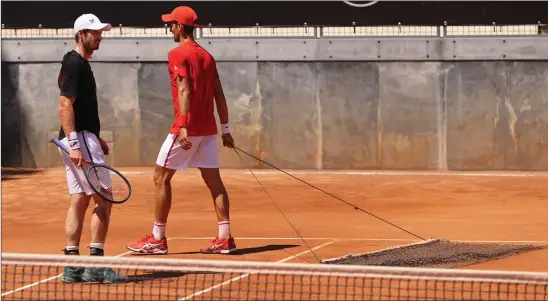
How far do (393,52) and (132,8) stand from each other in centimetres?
580

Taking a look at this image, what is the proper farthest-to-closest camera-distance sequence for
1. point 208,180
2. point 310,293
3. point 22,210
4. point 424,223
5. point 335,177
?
point 335,177 < point 22,210 < point 424,223 < point 208,180 < point 310,293

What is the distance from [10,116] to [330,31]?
5.56m

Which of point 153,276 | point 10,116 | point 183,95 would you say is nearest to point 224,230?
point 183,95

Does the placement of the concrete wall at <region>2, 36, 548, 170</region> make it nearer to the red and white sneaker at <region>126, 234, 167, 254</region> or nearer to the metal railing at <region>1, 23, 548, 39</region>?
the metal railing at <region>1, 23, 548, 39</region>

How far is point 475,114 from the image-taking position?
66.0 ft

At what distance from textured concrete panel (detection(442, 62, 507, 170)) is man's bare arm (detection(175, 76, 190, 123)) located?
10805 millimetres

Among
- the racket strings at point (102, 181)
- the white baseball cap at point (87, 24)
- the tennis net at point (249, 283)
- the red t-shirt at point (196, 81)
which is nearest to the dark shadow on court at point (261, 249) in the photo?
the red t-shirt at point (196, 81)

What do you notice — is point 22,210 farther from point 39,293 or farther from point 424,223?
point 39,293

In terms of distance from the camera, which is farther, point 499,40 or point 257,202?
point 499,40

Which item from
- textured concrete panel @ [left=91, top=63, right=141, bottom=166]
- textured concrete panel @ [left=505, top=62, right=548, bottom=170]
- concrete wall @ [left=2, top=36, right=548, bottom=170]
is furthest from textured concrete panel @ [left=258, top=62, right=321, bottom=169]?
textured concrete panel @ [left=505, top=62, right=548, bottom=170]

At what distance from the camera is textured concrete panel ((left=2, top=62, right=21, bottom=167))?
2071 centimetres

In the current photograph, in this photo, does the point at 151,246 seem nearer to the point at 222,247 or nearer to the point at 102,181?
the point at 222,247

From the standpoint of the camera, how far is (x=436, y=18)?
22719 mm

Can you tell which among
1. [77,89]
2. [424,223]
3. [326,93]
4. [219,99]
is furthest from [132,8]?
[77,89]
